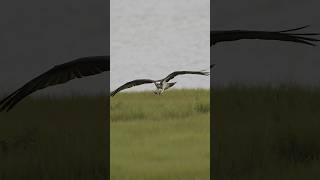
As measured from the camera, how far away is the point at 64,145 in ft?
11.2

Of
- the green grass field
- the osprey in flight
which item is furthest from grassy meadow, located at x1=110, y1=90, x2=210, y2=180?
the osprey in flight

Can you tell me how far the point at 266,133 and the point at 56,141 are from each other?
1.34 meters

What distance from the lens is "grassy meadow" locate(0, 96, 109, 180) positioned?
3134 millimetres

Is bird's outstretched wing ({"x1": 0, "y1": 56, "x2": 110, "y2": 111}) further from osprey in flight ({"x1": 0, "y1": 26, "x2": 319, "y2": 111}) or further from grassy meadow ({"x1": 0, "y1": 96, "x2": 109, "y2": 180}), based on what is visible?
grassy meadow ({"x1": 0, "y1": 96, "x2": 109, "y2": 180})

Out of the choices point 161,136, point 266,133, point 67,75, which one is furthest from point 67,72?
point 266,133

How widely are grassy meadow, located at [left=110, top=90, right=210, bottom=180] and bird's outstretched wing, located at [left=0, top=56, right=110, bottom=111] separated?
62cm

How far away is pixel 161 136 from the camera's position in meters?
3.32

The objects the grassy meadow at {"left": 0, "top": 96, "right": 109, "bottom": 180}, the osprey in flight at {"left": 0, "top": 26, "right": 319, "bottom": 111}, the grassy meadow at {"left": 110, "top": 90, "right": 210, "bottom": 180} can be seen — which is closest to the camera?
the osprey in flight at {"left": 0, "top": 26, "right": 319, "bottom": 111}

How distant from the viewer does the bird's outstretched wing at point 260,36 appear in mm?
2920

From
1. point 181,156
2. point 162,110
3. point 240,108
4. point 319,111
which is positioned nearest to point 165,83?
point 181,156

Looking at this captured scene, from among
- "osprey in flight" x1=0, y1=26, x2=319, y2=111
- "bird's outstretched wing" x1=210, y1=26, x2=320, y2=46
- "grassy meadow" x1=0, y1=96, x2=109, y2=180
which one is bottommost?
"grassy meadow" x1=0, y1=96, x2=109, y2=180

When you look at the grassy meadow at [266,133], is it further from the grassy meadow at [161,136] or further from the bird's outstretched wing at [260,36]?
the bird's outstretched wing at [260,36]

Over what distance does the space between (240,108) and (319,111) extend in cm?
59

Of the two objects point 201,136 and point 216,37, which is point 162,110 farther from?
point 216,37
